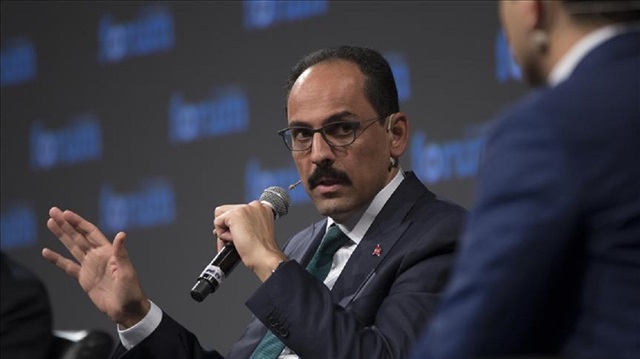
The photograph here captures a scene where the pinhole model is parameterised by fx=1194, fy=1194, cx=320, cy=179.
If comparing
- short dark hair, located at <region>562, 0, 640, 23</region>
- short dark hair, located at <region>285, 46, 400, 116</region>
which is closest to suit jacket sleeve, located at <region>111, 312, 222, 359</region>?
short dark hair, located at <region>285, 46, 400, 116</region>

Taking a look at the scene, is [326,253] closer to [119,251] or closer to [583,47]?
[119,251]

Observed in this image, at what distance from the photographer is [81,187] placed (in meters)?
5.39

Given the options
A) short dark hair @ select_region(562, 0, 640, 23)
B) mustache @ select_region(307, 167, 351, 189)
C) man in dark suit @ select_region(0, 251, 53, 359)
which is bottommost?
man in dark suit @ select_region(0, 251, 53, 359)

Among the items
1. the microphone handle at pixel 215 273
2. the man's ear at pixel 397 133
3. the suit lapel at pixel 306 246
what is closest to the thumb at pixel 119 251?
the microphone handle at pixel 215 273

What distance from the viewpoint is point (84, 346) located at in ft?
9.90

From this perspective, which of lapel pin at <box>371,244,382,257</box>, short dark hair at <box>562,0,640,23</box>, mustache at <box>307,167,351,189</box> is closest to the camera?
short dark hair at <box>562,0,640,23</box>

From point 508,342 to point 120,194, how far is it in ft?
13.2

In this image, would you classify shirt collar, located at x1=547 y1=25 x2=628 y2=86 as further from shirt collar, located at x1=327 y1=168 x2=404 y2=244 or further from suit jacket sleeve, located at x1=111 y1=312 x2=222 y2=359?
suit jacket sleeve, located at x1=111 y1=312 x2=222 y2=359

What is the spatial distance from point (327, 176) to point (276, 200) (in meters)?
0.14

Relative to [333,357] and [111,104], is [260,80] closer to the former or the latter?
[111,104]

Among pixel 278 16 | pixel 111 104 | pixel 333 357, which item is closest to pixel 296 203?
pixel 278 16

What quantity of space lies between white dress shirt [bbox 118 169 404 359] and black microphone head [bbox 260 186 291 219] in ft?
Result: 0.56

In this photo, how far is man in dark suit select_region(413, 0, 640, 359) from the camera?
52.9 inches

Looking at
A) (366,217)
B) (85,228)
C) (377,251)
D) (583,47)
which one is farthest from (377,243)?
(583,47)
